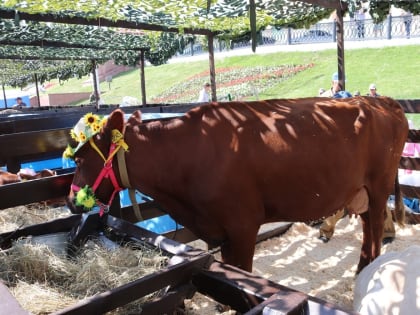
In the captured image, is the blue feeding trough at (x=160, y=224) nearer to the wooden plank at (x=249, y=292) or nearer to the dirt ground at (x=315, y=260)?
the dirt ground at (x=315, y=260)

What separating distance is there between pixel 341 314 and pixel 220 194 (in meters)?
1.71

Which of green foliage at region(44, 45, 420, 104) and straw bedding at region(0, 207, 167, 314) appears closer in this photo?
straw bedding at region(0, 207, 167, 314)

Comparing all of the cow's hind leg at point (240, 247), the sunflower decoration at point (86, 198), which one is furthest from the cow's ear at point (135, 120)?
the cow's hind leg at point (240, 247)

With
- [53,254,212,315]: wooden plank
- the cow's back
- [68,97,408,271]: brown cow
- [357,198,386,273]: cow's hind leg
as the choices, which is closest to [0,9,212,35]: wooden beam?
[68,97,408,271]: brown cow

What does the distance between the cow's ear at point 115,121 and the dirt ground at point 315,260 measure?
146 cm

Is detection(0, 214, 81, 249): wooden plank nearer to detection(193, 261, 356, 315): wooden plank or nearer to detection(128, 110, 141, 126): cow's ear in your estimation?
detection(128, 110, 141, 126): cow's ear

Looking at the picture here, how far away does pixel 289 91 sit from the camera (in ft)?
67.1

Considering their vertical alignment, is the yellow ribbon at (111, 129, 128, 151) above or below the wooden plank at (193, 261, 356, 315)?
above

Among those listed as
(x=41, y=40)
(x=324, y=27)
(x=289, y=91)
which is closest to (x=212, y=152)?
(x=41, y=40)

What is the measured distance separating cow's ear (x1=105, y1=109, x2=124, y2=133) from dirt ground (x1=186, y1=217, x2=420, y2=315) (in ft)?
4.80

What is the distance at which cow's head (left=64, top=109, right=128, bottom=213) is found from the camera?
303cm

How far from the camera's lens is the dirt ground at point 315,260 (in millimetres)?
3974

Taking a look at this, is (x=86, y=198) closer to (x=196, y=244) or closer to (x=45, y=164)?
(x=196, y=244)

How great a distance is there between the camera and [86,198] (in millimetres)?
2908
